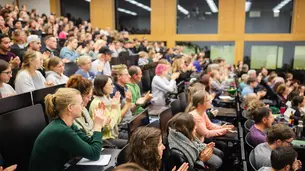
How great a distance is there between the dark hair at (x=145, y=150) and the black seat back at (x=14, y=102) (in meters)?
1.39

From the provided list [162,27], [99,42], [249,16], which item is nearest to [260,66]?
[249,16]

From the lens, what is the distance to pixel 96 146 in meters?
2.25

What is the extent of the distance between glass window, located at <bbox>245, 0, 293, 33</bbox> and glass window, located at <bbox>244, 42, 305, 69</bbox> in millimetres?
653

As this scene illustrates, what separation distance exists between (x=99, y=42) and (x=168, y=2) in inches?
297

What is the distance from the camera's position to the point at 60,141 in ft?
6.85

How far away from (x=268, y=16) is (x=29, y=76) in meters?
12.6

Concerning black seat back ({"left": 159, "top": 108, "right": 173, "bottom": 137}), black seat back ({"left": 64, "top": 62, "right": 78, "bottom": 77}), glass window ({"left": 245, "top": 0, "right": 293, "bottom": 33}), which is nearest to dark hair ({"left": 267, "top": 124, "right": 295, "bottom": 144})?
black seat back ({"left": 159, "top": 108, "right": 173, "bottom": 137})

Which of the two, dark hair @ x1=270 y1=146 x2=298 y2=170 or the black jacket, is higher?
dark hair @ x1=270 y1=146 x2=298 y2=170

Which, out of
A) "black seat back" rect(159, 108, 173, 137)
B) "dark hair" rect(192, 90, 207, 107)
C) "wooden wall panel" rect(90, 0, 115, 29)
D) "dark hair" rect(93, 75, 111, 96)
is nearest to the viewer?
"black seat back" rect(159, 108, 173, 137)

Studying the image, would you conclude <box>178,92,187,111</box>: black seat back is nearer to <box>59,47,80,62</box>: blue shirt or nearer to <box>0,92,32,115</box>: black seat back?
<box>0,92,32,115</box>: black seat back

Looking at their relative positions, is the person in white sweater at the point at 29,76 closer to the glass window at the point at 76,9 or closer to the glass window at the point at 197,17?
Answer: the glass window at the point at 197,17

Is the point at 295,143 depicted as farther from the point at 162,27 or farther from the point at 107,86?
the point at 162,27

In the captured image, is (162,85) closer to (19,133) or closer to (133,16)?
(19,133)

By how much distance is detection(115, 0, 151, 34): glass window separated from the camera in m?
14.4
